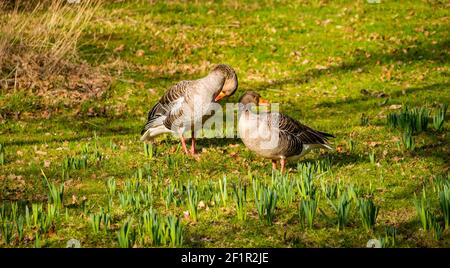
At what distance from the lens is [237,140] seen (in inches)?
491

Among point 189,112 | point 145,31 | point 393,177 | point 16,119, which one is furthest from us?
point 145,31

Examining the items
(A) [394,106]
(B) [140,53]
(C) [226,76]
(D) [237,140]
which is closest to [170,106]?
(C) [226,76]

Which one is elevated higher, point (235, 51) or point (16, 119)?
point (235, 51)

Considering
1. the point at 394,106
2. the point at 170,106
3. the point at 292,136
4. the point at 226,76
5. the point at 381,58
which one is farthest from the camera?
the point at 381,58

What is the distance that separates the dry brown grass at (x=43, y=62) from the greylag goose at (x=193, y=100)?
12.5 feet

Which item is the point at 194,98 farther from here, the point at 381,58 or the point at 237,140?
the point at 381,58

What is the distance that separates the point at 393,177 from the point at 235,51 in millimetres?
8806

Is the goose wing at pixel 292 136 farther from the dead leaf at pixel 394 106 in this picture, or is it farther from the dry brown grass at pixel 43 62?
the dry brown grass at pixel 43 62

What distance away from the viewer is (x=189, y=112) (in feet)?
36.6

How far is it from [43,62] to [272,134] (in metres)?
7.24

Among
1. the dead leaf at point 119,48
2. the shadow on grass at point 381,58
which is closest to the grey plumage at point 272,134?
the shadow on grass at point 381,58

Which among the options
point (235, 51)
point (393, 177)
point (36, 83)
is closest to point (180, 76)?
point (235, 51)

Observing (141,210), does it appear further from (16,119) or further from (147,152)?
(16,119)
